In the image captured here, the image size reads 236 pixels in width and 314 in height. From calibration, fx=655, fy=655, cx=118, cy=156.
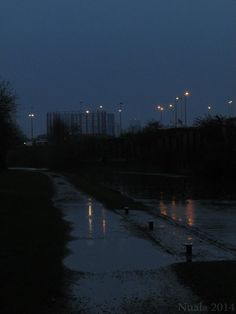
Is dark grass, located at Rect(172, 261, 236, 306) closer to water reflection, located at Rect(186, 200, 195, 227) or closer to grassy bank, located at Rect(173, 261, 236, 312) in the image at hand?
grassy bank, located at Rect(173, 261, 236, 312)

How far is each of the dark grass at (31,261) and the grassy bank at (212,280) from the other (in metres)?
2.01

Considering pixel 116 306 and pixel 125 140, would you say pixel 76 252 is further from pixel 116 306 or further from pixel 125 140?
pixel 125 140

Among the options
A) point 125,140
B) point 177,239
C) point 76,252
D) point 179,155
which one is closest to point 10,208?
point 177,239

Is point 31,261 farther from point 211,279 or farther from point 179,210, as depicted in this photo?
point 179,210

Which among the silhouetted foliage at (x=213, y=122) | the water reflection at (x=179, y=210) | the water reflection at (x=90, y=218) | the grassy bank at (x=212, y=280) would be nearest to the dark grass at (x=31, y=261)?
Result: the water reflection at (x=90, y=218)

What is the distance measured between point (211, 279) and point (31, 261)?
3.63 metres

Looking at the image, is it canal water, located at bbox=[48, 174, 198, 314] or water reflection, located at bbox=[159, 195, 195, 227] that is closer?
canal water, located at bbox=[48, 174, 198, 314]

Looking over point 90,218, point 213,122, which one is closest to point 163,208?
point 90,218

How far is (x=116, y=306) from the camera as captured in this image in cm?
884

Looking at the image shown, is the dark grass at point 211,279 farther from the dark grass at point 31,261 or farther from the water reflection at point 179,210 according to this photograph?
the water reflection at point 179,210

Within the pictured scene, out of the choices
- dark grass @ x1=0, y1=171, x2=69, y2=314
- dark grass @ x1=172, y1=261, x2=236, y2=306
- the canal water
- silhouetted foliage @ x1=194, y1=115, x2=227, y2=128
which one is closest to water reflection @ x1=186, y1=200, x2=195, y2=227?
the canal water

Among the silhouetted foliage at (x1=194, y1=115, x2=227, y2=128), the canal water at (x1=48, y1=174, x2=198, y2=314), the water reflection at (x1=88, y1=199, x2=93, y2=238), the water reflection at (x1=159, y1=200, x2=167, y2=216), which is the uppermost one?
the silhouetted foliage at (x1=194, y1=115, x2=227, y2=128)

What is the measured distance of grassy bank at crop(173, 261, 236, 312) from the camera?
9067 mm

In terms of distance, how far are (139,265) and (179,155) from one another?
70.6 metres
